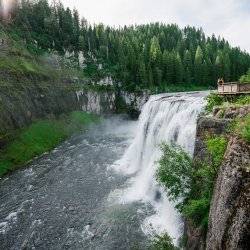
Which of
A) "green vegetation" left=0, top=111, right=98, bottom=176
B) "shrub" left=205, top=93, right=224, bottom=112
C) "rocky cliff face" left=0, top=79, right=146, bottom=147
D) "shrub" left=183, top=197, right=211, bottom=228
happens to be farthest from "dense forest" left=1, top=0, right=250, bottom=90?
"shrub" left=183, top=197, right=211, bottom=228

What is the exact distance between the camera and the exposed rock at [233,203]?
45.2 ft

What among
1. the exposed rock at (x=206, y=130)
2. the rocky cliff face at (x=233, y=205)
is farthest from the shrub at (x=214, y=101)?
the rocky cliff face at (x=233, y=205)

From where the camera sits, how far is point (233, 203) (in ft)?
49.1

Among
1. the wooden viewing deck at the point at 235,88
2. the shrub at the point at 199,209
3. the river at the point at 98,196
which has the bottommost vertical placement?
the river at the point at 98,196

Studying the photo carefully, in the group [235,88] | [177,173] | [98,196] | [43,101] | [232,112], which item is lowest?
[98,196]

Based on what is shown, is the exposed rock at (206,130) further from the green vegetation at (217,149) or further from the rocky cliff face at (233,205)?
the rocky cliff face at (233,205)

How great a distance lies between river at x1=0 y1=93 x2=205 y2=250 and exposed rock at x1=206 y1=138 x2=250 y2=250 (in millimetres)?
18014

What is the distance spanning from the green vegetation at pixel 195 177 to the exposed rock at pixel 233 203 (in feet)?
12.0

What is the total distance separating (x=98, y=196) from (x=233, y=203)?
1256 inches

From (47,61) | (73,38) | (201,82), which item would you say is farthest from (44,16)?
(201,82)

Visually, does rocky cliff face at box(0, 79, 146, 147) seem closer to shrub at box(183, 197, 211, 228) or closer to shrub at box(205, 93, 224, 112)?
shrub at box(205, 93, 224, 112)

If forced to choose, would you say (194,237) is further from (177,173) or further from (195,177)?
(177,173)

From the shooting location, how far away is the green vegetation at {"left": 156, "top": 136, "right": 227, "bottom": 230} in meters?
21.1

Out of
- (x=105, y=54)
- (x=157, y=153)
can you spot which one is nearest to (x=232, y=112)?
(x=157, y=153)
